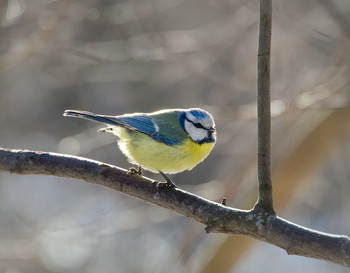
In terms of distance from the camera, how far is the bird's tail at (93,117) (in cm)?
289

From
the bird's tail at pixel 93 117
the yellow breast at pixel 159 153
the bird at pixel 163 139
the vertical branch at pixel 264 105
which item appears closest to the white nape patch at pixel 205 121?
the bird at pixel 163 139

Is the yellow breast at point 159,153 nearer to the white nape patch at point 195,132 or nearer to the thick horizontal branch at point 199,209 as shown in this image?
the white nape patch at point 195,132

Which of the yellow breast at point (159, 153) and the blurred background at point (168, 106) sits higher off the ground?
the yellow breast at point (159, 153)

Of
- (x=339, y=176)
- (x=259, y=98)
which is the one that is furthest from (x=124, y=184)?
(x=339, y=176)

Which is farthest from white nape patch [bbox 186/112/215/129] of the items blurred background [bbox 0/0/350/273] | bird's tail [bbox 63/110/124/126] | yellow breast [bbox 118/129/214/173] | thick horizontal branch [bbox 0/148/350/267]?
thick horizontal branch [bbox 0/148/350/267]

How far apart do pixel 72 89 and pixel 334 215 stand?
385cm

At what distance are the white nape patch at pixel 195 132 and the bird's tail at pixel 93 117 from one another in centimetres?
44

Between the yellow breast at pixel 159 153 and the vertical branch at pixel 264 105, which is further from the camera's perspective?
the yellow breast at pixel 159 153

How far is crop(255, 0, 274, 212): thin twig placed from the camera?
2012 millimetres

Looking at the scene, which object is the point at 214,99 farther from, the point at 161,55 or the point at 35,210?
the point at 35,210

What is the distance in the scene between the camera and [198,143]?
11.1 feet

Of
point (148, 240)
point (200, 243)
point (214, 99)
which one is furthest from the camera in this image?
point (148, 240)

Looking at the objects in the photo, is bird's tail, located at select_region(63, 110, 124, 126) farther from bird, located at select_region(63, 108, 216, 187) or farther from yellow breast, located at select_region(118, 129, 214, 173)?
yellow breast, located at select_region(118, 129, 214, 173)

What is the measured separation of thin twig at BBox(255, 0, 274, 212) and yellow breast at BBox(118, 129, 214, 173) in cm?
113
